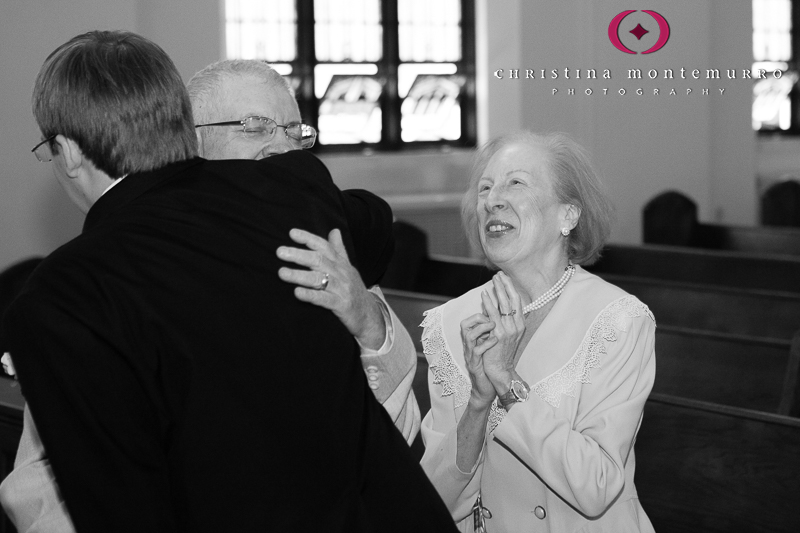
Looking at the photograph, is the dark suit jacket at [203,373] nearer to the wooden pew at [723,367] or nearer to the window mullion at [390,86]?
the wooden pew at [723,367]

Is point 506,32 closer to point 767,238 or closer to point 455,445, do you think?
point 767,238

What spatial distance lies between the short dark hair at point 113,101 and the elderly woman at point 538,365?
744mm

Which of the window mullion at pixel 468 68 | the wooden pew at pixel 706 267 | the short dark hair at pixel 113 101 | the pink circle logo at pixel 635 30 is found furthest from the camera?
the window mullion at pixel 468 68

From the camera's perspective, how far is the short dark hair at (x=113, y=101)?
1.19 m

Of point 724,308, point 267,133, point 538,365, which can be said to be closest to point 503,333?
point 538,365

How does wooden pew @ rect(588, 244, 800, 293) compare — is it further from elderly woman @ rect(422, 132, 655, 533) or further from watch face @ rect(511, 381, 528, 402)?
watch face @ rect(511, 381, 528, 402)

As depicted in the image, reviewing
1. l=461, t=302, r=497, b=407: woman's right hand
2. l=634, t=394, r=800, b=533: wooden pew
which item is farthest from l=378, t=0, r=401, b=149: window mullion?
l=461, t=302, r=497, b=407: woman's right hand

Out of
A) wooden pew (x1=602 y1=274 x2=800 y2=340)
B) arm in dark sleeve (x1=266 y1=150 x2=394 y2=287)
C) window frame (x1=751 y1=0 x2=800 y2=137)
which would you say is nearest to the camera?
arm in dark sleeve (x1=266 y1=150 x2=394 y2=287)

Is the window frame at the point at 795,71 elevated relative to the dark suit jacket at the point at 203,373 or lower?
elevated

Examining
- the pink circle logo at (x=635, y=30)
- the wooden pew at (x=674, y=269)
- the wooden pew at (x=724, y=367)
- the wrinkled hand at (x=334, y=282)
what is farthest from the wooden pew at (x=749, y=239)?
the wrinkled hand at (x=334, y=282)

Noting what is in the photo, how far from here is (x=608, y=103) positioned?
8117mm

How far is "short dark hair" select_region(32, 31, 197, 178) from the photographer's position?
3.89 feet

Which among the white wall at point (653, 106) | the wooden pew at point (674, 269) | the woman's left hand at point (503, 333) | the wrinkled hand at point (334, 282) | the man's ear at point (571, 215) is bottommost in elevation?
the wooden pew at point (674, 269)

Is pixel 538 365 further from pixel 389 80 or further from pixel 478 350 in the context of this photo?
pixel 389 80
